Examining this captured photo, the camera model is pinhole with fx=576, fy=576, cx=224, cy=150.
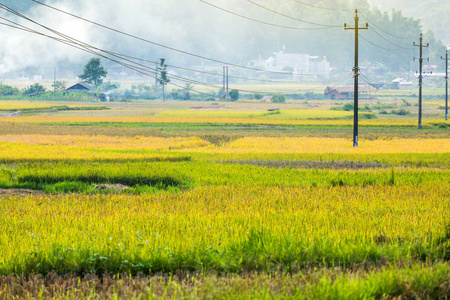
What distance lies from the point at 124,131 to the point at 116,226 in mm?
30288

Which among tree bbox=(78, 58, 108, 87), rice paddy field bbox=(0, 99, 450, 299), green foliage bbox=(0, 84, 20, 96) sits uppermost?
tree bbox=(78, 58, 108, 87)

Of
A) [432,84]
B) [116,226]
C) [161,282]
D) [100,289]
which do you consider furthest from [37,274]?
[432,84]

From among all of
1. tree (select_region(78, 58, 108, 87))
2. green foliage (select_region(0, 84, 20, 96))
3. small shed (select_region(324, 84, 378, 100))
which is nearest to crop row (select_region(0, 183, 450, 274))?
green foliage (select_region(0, 84, 20, 96))

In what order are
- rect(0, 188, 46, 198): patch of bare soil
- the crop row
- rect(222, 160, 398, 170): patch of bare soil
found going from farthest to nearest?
rect(222, 160, 398, 170): patch of bare soil, rect(0, 188, 46, 198): patch of bare soil, the crop row

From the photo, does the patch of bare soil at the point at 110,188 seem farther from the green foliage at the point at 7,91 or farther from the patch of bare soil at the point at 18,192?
the green foliage at the point at 7,91

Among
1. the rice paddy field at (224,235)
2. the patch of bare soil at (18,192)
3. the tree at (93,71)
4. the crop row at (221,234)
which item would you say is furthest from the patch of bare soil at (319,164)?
the tree at (93,71)

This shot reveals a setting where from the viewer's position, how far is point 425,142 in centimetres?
2877

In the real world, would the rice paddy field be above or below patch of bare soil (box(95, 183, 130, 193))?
above

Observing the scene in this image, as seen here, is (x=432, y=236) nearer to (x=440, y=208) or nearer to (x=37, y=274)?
(x=440, y=208)

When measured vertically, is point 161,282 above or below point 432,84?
below

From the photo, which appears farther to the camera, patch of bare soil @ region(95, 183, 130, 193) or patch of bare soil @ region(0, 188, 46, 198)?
patch of bare soil @ region(95, 183, 130, 193)

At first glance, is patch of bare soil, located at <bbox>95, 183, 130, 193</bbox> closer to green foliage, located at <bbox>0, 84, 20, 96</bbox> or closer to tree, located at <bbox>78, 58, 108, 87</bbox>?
green foliage, located at <bbox>0, 84, 20, 96</bbox>

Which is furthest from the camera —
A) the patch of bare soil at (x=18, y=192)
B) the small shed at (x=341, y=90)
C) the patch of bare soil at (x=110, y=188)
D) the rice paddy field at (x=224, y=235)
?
the small shed at (x=341, y=90)

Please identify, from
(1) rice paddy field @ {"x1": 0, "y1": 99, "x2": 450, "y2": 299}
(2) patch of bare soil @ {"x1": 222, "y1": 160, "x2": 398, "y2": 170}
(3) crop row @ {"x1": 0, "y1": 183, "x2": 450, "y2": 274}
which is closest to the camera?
(1) rice paddy field @ {"x1": 0, "y1": 99, "x2": 450, "y2": 299}
